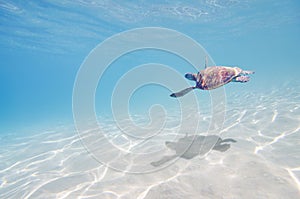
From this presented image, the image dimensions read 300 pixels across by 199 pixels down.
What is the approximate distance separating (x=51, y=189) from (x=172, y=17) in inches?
1074

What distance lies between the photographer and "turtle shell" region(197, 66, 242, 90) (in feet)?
15.3

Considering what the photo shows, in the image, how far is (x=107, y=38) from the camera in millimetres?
34531

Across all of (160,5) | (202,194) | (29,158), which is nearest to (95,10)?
(160,5)

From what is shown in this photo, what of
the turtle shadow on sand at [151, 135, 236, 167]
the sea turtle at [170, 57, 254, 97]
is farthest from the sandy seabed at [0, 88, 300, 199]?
the sea turtle at [170, 57, 254, 97]

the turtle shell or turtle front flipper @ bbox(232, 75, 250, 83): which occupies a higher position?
the turtle shell

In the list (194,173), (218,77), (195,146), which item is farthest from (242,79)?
(195,146)

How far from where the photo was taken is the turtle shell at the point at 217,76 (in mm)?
4668

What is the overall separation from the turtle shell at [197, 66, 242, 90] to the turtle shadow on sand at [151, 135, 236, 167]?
190 centimetres

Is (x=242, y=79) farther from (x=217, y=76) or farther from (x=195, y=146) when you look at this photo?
(x=195, y=146)

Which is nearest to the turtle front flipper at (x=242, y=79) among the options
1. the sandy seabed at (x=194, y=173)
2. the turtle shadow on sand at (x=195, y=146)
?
the sandy seabed at (x=194, y=173)

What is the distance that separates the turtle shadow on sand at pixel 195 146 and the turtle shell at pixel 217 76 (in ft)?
6.25

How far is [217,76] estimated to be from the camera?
4738 mm

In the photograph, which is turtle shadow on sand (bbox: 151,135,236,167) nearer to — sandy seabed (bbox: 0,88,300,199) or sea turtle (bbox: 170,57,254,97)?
sandy seabed (bbox: 0,88,300,199)

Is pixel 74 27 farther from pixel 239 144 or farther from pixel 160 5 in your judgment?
pixel 239 144
